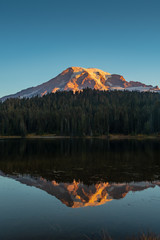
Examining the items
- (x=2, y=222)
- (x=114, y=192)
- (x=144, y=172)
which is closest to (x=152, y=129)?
(x=144, y=172)

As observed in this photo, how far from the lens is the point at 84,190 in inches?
1156

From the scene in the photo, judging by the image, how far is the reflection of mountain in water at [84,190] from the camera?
25609 mm

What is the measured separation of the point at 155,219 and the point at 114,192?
327 inches

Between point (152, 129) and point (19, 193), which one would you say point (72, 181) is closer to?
point (19, 193)

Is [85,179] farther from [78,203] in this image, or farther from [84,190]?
[78,203]

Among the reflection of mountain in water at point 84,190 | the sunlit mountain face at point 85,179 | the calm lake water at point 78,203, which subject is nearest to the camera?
the calm lake water at point 78,203

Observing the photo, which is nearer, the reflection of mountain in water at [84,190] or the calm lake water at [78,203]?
the calm lake water at [78,203]

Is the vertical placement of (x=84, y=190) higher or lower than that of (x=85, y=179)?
higher

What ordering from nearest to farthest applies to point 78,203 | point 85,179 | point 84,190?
point 78,203
point 84,190
point 85,179

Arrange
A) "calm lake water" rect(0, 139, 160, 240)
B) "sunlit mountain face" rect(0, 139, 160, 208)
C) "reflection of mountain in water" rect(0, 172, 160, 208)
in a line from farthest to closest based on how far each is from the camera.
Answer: "sunlit mountain face" rect(0, 139, 160, 208) < "reflection of mountain in water" rect(0, 172, 160, 208) < "calm lake water" rect(0, 139, 160, 240)

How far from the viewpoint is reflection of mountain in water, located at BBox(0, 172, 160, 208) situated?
2561cm

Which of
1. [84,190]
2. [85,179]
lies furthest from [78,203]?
[85,179]

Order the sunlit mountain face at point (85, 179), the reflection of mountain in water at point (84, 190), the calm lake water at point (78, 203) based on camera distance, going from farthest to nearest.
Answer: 1. the sunlit mountain face at point (85, 179)
2. the reflection of mountain in water at point (84, 190)
3. the calm lake water at point (78, 203)

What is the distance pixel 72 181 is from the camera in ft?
112
